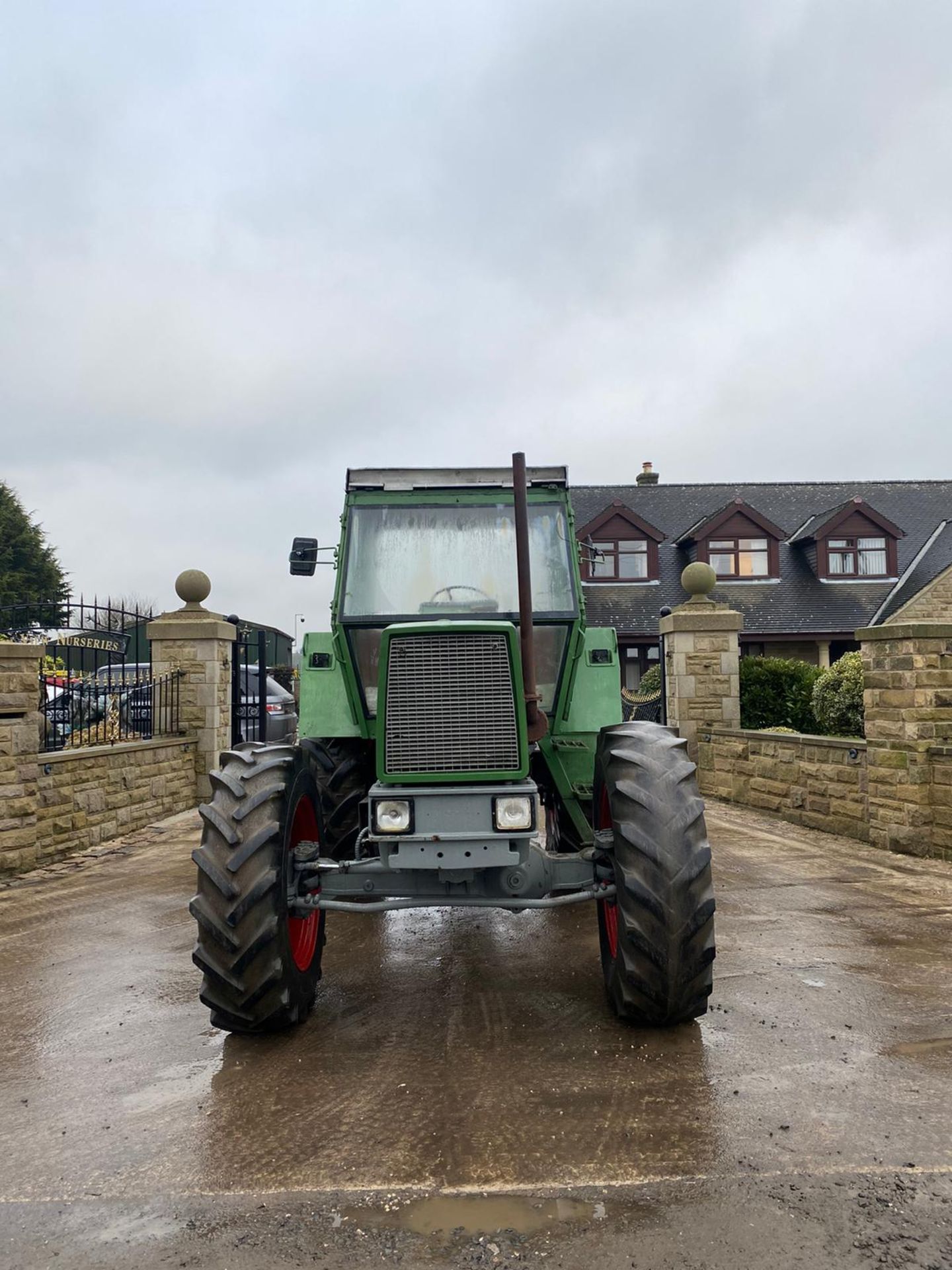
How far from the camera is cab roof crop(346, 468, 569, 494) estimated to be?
200 inches

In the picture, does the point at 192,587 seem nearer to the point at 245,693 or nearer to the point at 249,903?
the point at 245,693

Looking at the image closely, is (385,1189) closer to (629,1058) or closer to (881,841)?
(629,1058)

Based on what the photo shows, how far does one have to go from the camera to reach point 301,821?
4016 mm

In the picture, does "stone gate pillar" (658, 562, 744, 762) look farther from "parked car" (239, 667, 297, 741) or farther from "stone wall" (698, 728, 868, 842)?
"parked car" (239, 667, 297, 741)

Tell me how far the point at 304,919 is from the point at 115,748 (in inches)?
218

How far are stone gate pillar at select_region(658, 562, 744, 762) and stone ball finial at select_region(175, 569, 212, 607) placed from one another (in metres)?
6.05

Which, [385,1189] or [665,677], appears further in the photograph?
[665,677]

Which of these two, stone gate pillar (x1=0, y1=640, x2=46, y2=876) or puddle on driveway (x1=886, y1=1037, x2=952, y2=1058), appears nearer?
puddle on driveway (x1=886, y1=1037, x2=952, y2=1058)

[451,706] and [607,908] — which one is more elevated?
[451,706]

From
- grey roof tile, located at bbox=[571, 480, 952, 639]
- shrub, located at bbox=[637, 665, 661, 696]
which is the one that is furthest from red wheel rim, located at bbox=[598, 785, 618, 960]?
grey roof tile, located at bbox=[571, 480, 952, 639]

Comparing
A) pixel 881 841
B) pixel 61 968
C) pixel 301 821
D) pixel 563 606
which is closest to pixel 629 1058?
pixel 301 821

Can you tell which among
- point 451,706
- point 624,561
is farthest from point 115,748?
point 624,561

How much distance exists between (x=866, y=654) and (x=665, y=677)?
3.84 metres

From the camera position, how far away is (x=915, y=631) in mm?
7336
